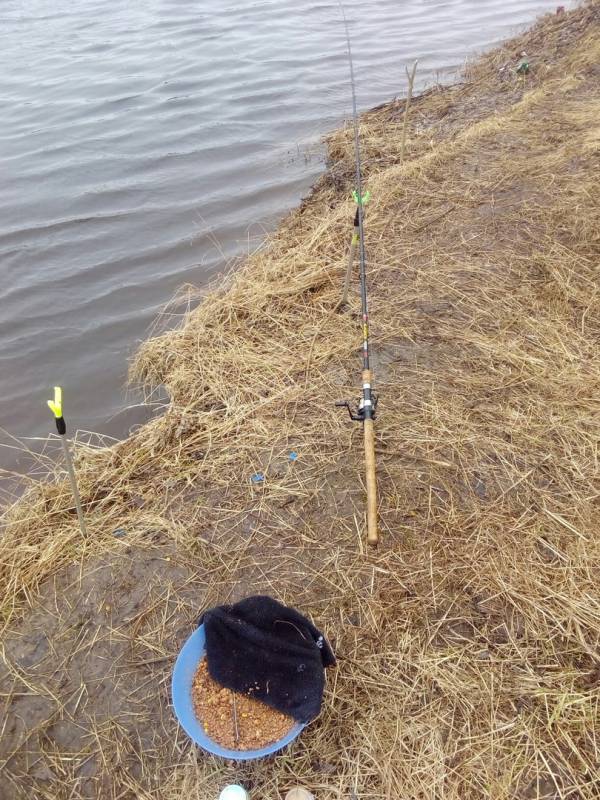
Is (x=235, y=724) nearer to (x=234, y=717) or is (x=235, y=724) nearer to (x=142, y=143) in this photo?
(x=234, y=717)

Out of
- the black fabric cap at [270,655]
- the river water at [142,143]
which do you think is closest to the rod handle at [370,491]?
the black fabric cap at [270,655]

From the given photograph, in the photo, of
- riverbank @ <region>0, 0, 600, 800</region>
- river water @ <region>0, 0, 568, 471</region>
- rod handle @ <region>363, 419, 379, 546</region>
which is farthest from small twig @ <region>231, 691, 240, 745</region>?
river water @ <region>0, 0, 568, 471</region>

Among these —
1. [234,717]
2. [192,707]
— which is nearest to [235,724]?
[234,717]

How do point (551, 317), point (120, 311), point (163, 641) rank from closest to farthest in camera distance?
point (163, 641), point (551, 317), point (120, 311)

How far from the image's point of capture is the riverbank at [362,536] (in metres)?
1.96

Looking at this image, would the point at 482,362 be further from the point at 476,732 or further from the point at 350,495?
the point at 476,732

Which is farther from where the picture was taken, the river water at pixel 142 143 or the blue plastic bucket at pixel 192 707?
the river water at pixel 142 143

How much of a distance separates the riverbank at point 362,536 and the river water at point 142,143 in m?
0.92

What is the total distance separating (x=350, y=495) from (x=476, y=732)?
112 cm

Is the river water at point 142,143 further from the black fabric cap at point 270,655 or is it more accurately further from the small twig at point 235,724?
the small twig at point 235,724

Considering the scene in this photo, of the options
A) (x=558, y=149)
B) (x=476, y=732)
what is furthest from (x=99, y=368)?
(x=558, y=149)

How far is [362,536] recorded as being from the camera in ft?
8.40

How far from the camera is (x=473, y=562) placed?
2408 millimetres

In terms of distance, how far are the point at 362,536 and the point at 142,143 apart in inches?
288
